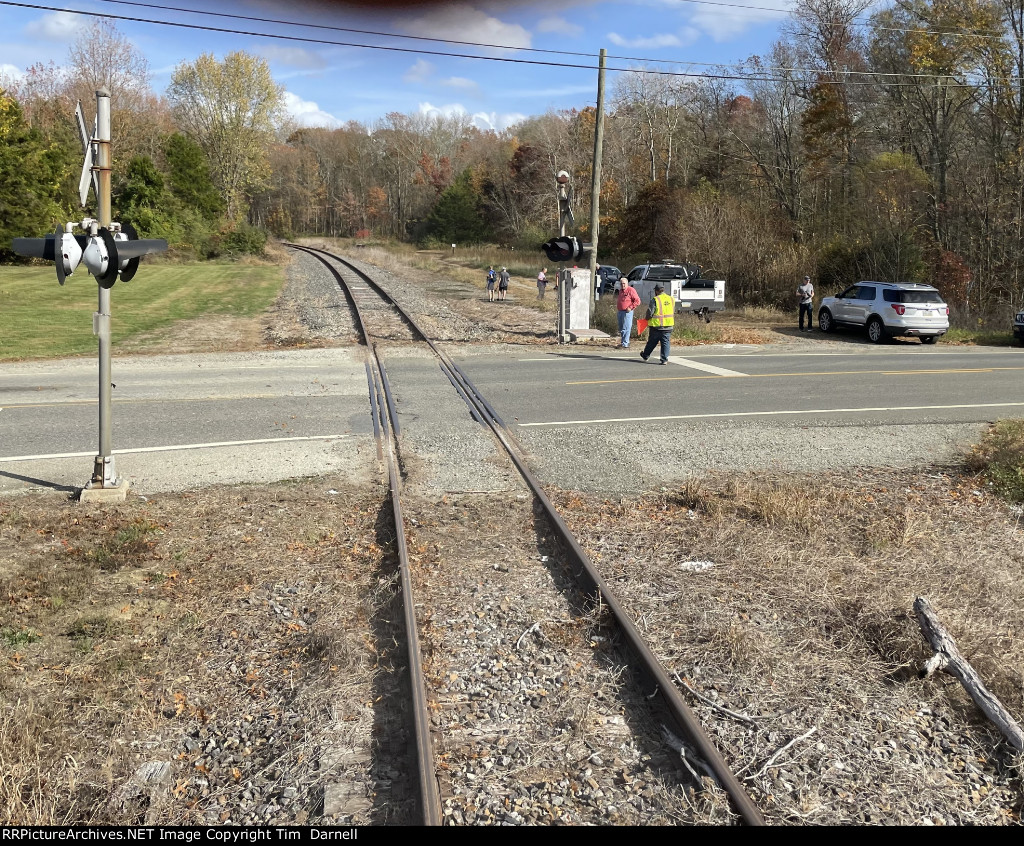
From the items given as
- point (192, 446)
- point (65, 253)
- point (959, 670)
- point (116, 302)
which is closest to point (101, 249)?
point (65, 253)

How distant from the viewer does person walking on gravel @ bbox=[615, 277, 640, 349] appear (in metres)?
19.8

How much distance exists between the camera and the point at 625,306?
19.9 m

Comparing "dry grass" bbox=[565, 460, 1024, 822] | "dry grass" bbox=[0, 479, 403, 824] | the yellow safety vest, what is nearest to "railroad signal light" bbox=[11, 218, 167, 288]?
"dry grass" bbox=[0, 479, 403, 824]

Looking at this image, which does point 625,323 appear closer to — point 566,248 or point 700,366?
point 566,248

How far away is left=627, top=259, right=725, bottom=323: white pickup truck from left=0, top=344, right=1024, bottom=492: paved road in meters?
8.54

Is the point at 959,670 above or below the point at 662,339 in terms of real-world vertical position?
below

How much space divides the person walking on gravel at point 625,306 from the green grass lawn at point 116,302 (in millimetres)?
11283

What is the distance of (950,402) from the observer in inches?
567

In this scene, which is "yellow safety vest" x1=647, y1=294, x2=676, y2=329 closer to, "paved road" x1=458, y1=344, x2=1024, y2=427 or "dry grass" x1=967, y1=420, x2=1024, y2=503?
"paved road" x1=458, y1=344, x2=1024, y2=427

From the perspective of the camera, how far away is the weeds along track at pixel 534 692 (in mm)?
4070

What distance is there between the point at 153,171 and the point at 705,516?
176ft

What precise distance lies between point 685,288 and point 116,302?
1822cm

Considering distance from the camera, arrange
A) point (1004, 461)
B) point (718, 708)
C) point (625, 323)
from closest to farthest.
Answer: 1. point (718, 708)
2. point (1004, 461)
3. point (625, 323)

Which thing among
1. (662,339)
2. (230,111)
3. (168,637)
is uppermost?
(230,111)
